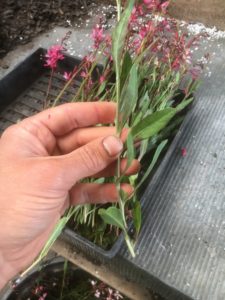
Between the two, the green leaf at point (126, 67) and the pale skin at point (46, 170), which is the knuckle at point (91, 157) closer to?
the pale skin at point (46, 170)

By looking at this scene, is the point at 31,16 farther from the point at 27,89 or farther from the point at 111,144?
the point at 111,144

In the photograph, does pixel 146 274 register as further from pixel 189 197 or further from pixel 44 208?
pixel 44 208

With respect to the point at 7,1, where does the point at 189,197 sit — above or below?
below

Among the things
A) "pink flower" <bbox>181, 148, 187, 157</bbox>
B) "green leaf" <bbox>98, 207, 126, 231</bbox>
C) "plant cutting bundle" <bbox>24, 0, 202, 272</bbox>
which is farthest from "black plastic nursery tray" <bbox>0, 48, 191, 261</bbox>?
"green leaf" <bbox>98, 207, 126, 231</bbox>

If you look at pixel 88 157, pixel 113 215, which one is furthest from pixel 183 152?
pixel 88 157

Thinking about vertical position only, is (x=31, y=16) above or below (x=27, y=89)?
above

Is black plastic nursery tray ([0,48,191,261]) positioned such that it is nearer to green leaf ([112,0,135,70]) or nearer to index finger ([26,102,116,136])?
index finger ([26,102,116,136])

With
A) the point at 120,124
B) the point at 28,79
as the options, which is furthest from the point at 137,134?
the point at 28,79
